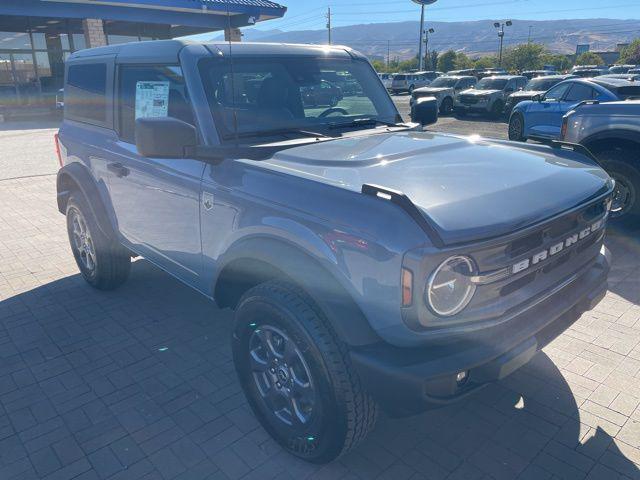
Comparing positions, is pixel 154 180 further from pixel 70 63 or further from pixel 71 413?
pixel 70 63

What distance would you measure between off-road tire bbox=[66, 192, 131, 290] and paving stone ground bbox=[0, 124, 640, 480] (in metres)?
0.19

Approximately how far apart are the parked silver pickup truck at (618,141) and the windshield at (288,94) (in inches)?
132

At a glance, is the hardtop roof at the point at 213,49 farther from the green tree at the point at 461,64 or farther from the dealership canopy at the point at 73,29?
the green tree at the point at 461,64

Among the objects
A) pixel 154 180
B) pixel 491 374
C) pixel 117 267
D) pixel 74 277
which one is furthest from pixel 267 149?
pixel 74 277

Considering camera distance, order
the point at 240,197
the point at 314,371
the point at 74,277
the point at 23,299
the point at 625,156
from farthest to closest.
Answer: the point at 625,156
the point at 74,277
the point at 23,299
the point at 240,197
the point at 314,371

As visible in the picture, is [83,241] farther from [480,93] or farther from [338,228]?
[480,93]

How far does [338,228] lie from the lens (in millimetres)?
2254

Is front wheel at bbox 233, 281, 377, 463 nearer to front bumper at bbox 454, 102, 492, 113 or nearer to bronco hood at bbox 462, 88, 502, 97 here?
front bumper at bbox 454, 102, 492, 113

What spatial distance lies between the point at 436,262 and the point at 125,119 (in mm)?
2858

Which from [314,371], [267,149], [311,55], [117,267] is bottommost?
[117,267]

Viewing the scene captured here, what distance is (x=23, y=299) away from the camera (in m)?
4.77

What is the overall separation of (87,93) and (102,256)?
1410mm

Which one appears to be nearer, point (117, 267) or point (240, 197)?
point (240, 197)

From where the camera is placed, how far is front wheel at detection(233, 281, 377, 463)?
7.68 ft
